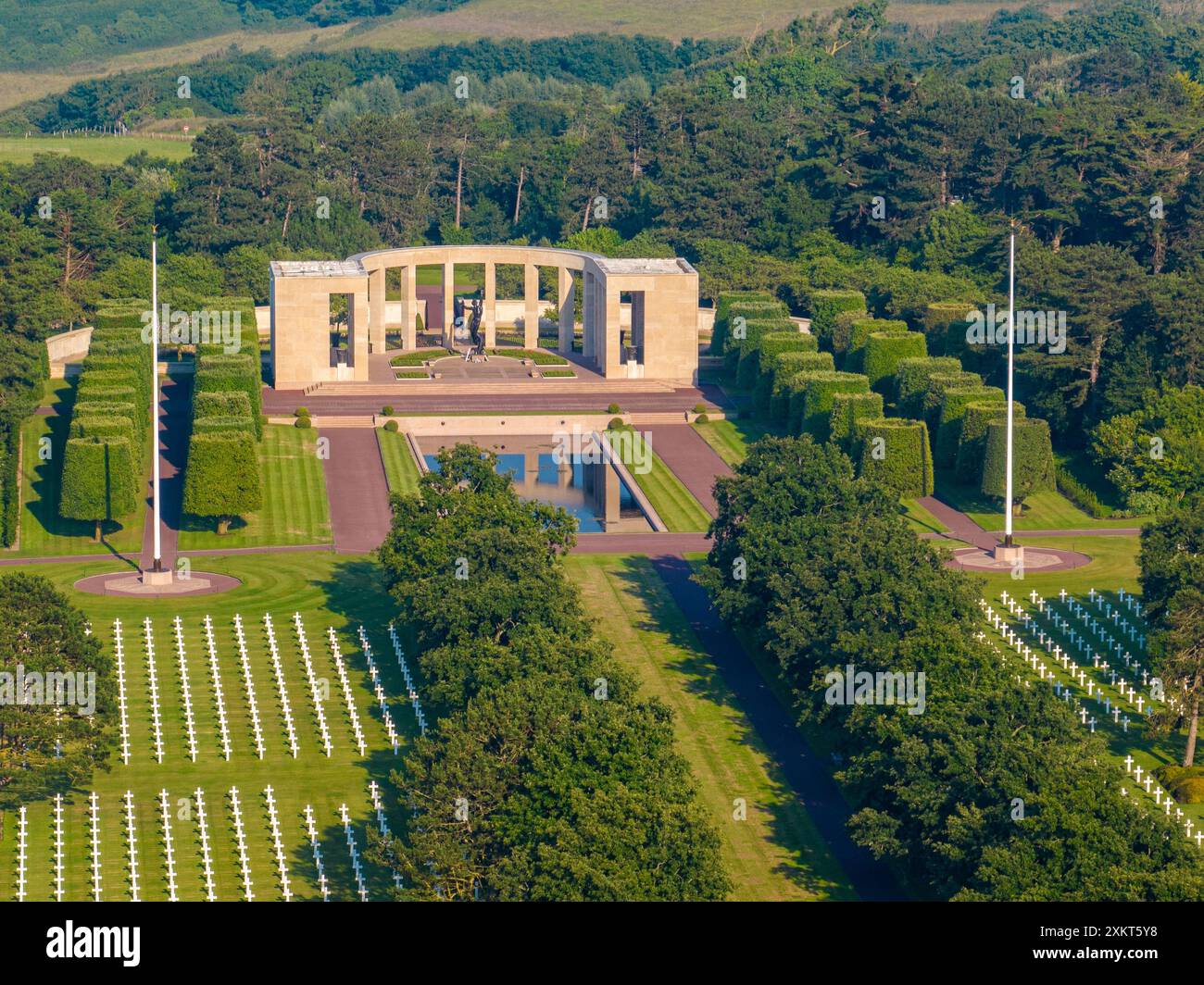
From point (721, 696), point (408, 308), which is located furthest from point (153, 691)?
point (408, 308)

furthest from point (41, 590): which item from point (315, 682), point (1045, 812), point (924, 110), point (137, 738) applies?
point (924, 110)

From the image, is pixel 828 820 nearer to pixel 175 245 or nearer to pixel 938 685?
pixel 938 685

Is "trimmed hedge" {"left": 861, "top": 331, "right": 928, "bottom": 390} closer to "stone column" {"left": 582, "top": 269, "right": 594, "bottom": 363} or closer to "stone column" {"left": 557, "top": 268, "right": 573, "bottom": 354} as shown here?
"stone column" {"left": 582, "top": 269, "right": 594, "bottom": 363}

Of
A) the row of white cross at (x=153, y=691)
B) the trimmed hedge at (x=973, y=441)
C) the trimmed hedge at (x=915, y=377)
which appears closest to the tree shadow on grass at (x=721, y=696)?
the trimmed hedge at (x=973, y=441)

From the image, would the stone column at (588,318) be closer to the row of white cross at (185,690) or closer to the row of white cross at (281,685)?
the row of white cross at (281,685)

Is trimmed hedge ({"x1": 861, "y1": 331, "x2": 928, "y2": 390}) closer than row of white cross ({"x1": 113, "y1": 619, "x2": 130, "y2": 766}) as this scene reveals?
No

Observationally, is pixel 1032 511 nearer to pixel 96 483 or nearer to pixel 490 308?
pixel 96 483

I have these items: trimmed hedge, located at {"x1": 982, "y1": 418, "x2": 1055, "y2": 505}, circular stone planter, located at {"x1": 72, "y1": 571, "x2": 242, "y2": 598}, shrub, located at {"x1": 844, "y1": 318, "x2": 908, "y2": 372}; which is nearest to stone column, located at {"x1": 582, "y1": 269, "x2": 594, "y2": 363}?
shrub, located at {"x1": 844, "y1": 318, "x2": 908, "y2": 372}
